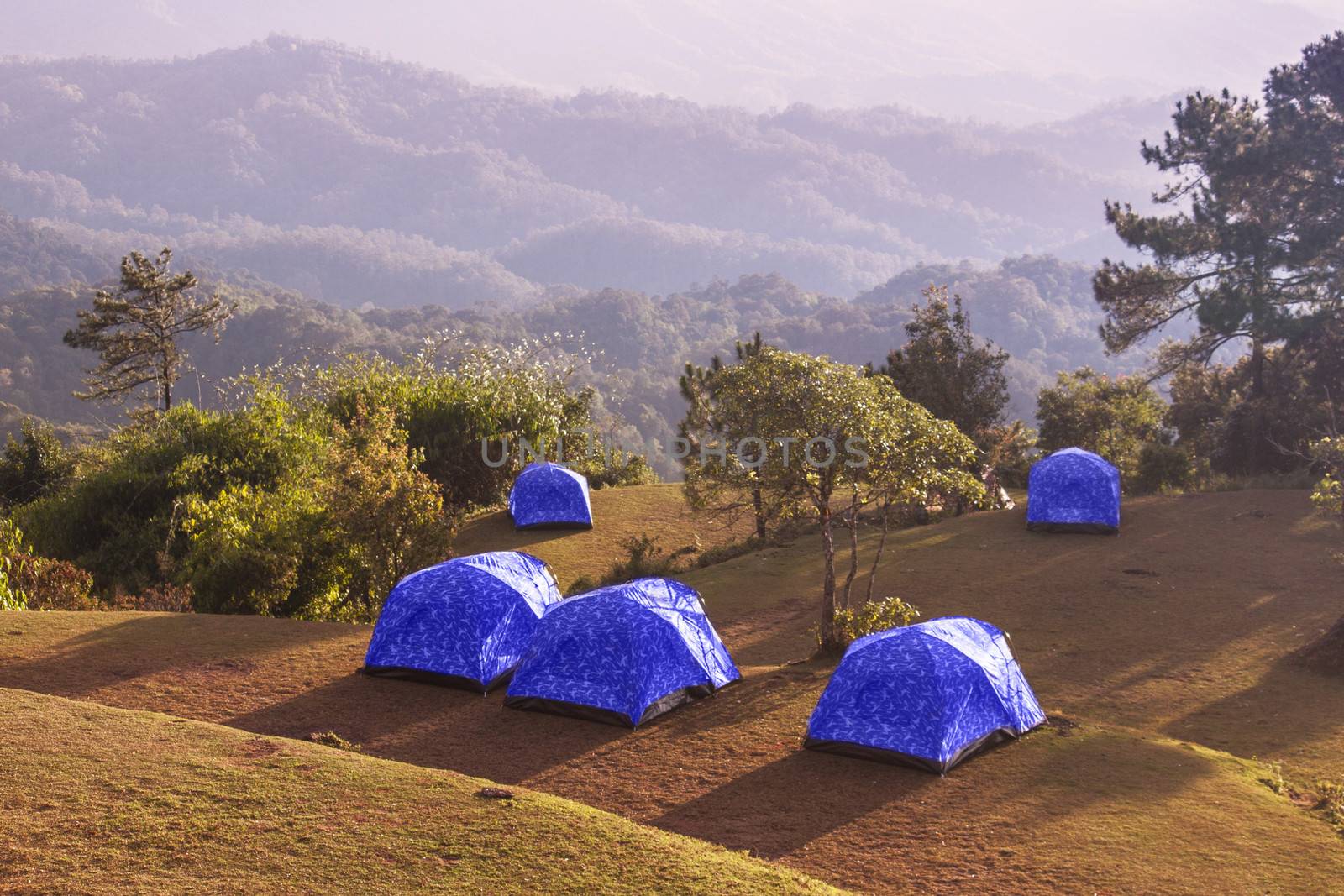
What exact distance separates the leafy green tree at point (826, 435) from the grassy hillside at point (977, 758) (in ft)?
10.2

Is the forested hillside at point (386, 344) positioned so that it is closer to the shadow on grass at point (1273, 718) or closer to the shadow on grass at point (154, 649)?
the shadow on grass at point (154, 649)

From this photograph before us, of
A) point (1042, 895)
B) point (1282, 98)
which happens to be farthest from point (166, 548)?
point (1282, 98)

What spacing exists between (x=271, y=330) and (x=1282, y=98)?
397 ft

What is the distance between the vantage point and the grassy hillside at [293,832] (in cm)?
953

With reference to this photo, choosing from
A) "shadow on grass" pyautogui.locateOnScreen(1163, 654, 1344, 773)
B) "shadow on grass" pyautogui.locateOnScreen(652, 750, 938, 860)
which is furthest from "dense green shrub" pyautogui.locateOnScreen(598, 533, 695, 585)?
"shadow on grass" pyautogui.locateOnScreen(1163, 654, 1344, 773)

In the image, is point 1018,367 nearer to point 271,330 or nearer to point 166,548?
point 271,330

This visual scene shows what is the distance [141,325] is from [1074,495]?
1702 inches

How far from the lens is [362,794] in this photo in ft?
37.9

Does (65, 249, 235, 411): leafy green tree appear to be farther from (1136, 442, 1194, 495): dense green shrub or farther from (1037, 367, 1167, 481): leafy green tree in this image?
(1136, 442, 1194, 495): dense green shrub

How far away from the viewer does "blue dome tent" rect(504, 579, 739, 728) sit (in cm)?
1539

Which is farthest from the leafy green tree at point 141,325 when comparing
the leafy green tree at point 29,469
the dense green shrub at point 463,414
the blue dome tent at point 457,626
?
the blue dome tent at point 457,626

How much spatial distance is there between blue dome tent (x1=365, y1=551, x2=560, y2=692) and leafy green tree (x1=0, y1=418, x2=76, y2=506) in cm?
2949

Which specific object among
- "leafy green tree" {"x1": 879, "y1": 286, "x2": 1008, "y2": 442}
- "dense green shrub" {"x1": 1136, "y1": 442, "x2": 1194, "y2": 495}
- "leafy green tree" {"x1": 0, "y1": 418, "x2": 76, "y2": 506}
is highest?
"leafy green tree" {"x1": 879, "y1": 286, "x2": 1008, "y2": 442}

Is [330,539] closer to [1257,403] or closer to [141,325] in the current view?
[141,325]
